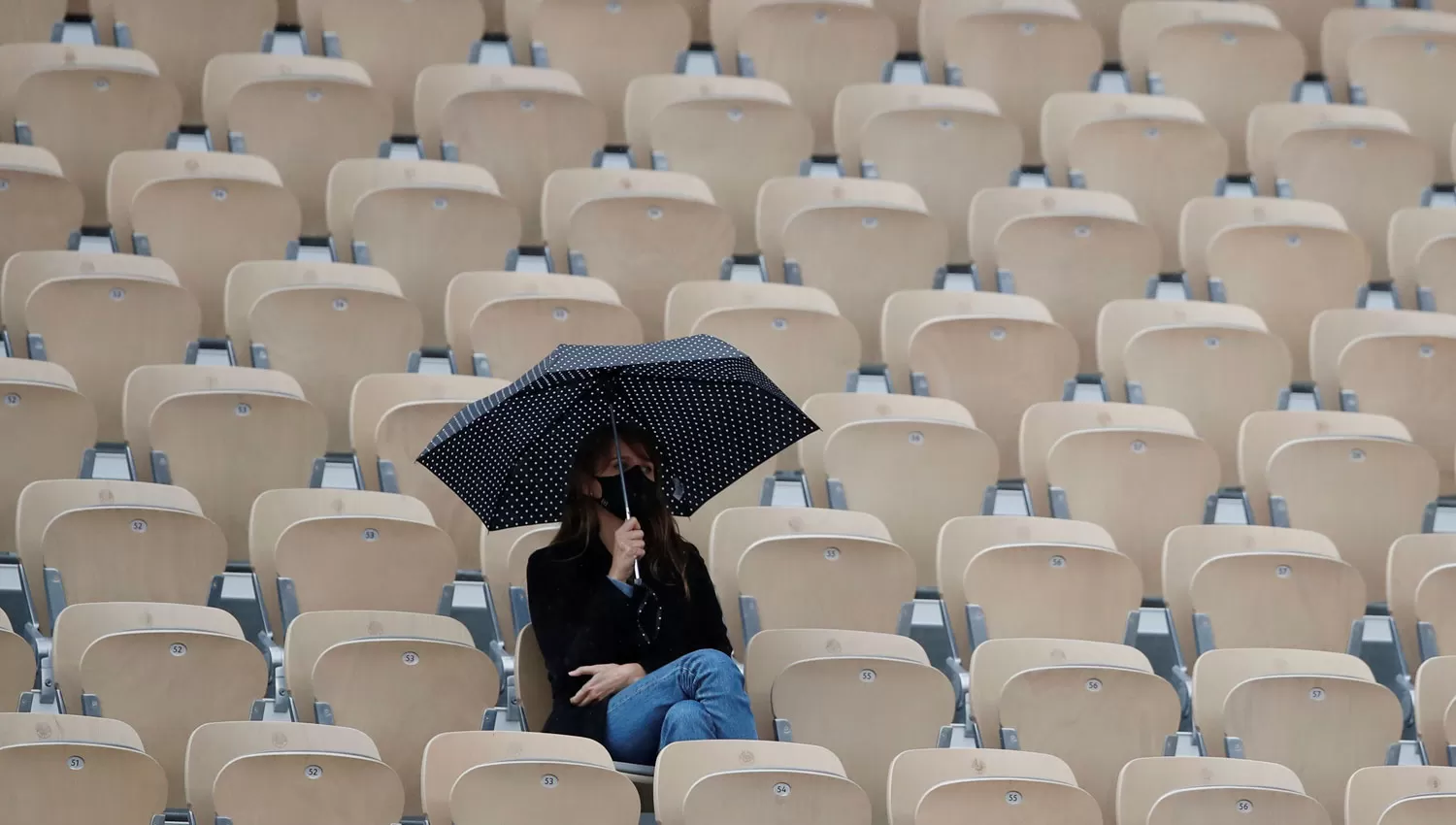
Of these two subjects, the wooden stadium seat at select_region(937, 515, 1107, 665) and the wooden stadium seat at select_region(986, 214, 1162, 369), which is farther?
the wooden stadium seat at select_region(986, 214, 1162, 369)

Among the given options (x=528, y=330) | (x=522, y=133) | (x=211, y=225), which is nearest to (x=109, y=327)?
(x=211, y=225)

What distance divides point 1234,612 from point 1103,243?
4.37 feet

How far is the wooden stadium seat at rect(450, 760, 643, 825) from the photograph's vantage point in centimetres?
324

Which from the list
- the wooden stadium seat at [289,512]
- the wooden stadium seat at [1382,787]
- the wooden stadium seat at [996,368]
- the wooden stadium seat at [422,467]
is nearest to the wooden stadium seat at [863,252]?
the wooden stadium seat at [996,368]

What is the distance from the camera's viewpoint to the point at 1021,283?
5.27 m

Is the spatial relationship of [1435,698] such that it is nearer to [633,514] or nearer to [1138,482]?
[1138,482]

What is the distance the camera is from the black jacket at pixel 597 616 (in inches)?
143

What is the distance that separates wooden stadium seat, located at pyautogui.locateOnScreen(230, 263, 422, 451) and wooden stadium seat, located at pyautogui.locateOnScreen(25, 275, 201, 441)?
0.57 ft

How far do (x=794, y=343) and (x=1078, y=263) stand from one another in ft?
2.91

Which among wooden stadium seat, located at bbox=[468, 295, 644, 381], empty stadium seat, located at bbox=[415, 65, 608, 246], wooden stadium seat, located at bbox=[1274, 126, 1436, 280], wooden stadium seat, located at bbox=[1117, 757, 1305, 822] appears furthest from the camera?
wooden stadium seat, located at bbox=[1274, 126, 1436, 280]

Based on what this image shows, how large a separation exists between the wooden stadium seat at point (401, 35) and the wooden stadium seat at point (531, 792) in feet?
9.83

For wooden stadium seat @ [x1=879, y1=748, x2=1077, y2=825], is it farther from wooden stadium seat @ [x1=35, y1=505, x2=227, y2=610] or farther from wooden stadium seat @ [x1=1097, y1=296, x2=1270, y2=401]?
wooden stadium seat @ [x1=1097, y1=296, x2=1270, y2=401]

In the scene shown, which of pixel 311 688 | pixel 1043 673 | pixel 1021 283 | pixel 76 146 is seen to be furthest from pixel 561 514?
pixel 76 146

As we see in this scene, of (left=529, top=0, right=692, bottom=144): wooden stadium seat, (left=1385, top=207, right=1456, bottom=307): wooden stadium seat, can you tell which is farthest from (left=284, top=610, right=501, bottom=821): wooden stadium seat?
(left=1385, top=207, right=1456, bottom=307): wooden stadium seat
